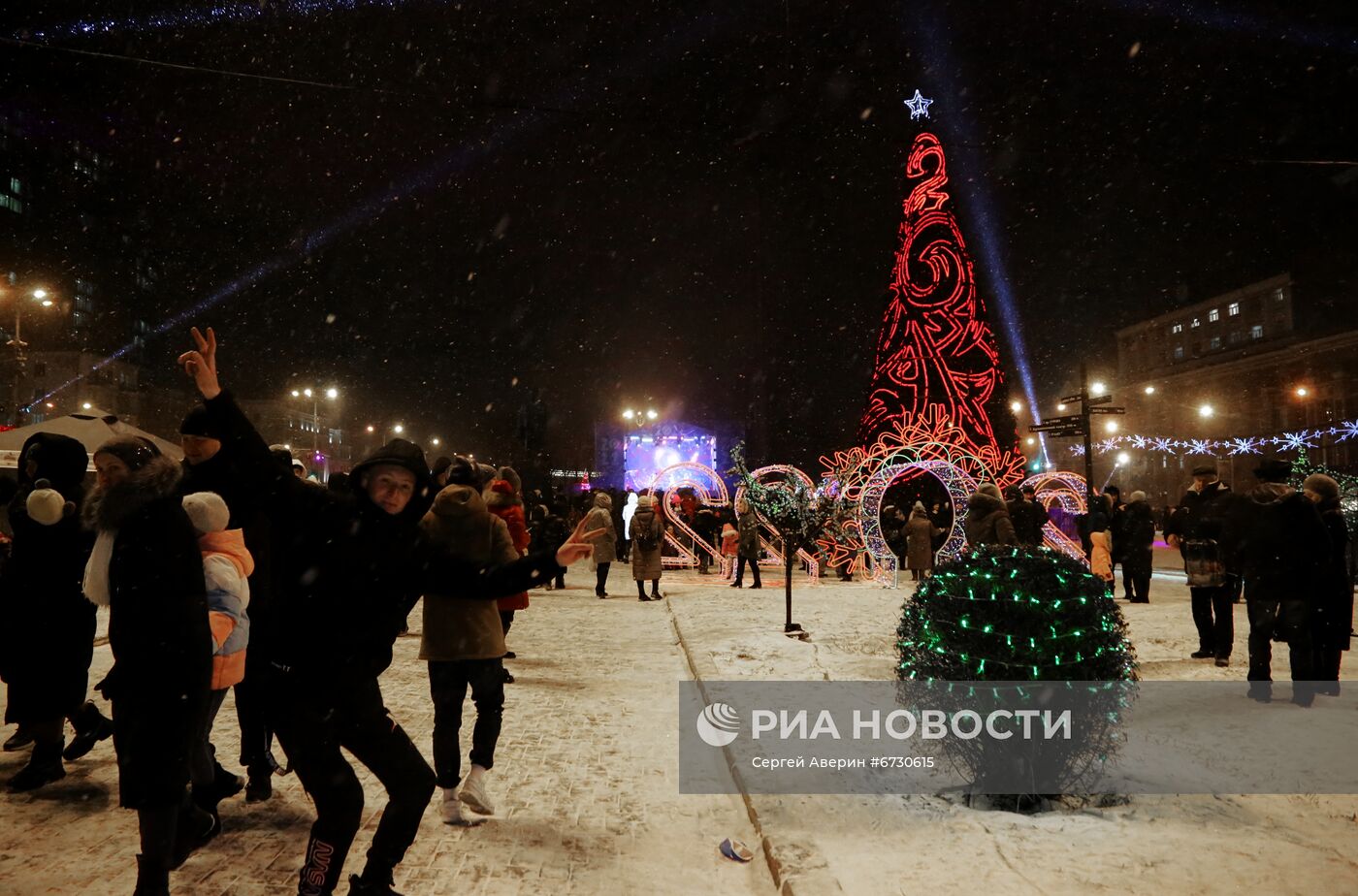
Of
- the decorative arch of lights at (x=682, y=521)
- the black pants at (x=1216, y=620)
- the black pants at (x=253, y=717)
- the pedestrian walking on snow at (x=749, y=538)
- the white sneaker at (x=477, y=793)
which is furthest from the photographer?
the decorative arch of lights at (x=682, y=521)

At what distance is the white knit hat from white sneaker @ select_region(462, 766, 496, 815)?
1858mm

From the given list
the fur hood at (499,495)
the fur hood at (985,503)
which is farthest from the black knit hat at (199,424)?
the fur hood at (985,503)

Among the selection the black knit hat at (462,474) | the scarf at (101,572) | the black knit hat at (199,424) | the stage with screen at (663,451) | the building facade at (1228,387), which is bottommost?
the scarf at (101,572)

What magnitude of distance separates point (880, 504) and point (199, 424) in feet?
47.4

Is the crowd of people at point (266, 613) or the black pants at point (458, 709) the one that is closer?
the crowd of people at point (266, 613)

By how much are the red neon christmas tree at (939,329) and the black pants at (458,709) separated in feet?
54.9

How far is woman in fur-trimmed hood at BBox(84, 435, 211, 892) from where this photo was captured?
9.98 ft

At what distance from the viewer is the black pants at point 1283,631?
6.29 m

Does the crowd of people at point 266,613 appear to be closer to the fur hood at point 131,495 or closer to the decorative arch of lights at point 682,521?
the fur hood at point 131,495

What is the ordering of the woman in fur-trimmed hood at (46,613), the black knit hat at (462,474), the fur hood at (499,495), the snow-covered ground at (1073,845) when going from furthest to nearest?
the fur hood at (499,495) < the black knit hat at (462,474) < the woman in fur-trimmed hood at (46,613) < the snow-covered ground at (1073,845)

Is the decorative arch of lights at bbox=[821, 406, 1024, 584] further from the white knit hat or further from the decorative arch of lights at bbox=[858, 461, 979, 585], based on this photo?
the white knit hat

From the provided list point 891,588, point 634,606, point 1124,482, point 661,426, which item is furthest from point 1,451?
point 1124,482

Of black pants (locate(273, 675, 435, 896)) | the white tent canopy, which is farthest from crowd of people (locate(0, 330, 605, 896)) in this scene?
the white tent canopy

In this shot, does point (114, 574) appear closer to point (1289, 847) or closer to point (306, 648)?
point (306, 648)
